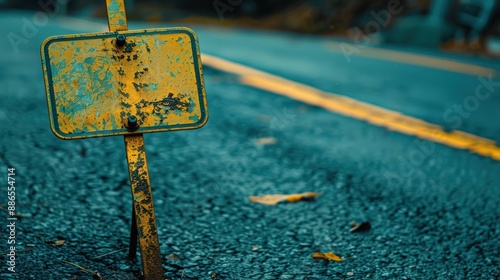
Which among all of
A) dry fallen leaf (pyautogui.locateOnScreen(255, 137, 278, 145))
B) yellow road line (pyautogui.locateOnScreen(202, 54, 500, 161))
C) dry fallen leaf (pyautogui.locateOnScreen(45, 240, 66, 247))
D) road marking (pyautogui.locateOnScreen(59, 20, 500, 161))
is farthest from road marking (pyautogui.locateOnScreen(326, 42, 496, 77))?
dry fallen leaf (pyautogui.locateOnScreen(45, 240, 66, 247))

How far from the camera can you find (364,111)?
13.6 feet

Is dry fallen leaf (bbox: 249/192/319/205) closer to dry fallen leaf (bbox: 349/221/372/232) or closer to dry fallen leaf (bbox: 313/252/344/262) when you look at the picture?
dry fallen leaf (bbox: 349/221/372/232)

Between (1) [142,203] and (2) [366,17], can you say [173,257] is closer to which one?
(1) [142,203]

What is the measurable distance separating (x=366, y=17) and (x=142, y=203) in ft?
44.1

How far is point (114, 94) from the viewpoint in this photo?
5.11ft

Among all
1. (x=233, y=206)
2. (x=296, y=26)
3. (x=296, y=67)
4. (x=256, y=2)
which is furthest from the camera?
(x=256, y=2)

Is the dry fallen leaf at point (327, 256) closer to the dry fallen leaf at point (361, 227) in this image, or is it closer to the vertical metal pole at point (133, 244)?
the dry fallen leaf at point (361, 227)

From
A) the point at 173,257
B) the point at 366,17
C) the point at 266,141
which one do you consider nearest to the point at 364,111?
the point at 266,141

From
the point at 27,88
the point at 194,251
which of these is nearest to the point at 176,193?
the point at 194,251

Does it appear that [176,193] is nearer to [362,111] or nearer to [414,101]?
[362,111]

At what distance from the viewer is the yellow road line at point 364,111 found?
10.9 feet

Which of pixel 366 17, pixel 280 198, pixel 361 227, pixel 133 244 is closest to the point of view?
pixel 133 244

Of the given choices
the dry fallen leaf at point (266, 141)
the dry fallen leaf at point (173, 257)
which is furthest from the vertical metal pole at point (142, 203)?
the dry fallen leaf at point (266, 141)

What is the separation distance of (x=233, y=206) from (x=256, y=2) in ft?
55.1
